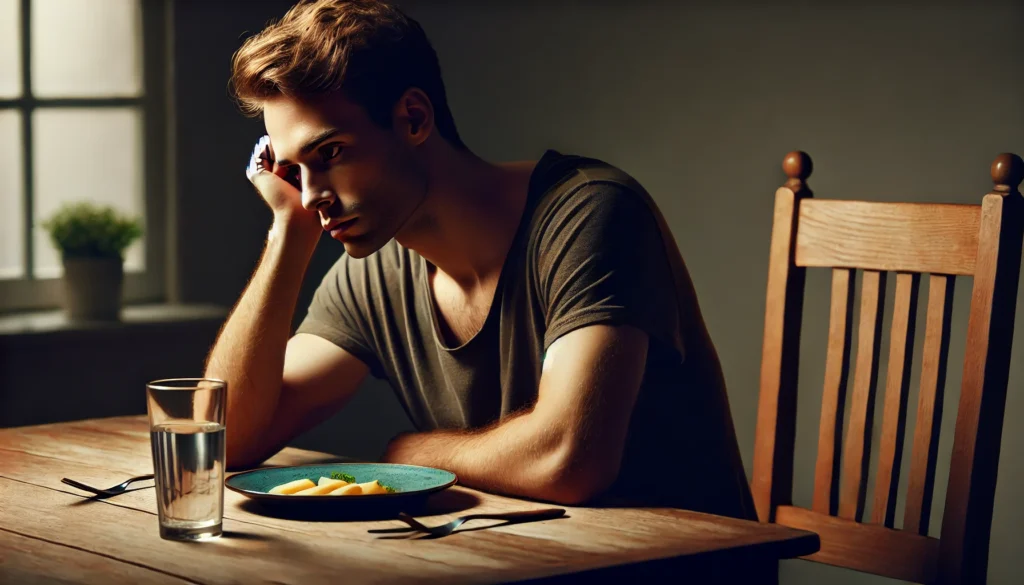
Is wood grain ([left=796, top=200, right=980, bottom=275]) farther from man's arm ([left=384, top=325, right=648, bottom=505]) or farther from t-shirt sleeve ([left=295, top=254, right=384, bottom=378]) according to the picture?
t-shirt sleeve ([left=295, top=254, right=384, bottom=378])

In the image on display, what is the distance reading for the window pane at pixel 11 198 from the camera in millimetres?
2783

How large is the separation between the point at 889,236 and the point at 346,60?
2.48 feet

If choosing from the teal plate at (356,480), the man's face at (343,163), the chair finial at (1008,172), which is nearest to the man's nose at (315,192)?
the man's face at (343,163)

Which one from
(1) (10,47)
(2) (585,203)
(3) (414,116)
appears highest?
(1) (10,47)

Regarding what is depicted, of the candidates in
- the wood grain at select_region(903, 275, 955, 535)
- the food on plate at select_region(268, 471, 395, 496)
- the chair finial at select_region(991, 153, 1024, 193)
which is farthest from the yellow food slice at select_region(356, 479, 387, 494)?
the chair finial at select_region(991, 153, 1024, 193)

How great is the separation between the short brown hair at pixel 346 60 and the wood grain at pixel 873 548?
746mm

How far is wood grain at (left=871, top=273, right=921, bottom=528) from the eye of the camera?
166 cm

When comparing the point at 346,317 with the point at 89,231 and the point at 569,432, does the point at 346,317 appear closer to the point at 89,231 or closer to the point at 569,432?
the point at 569,432

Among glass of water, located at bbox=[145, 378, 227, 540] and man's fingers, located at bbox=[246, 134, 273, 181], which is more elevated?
man's fingers, located at bbox=[246, 134, 273, 181]

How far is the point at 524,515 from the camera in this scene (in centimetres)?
128

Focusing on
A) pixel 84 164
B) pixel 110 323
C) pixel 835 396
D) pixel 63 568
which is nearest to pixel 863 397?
pixel 835 396

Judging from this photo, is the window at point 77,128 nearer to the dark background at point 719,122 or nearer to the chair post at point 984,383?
the dark background at point 719,122

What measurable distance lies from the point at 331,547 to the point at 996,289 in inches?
34.2

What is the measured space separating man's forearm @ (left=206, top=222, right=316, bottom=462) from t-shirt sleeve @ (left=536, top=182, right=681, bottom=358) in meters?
0.38
